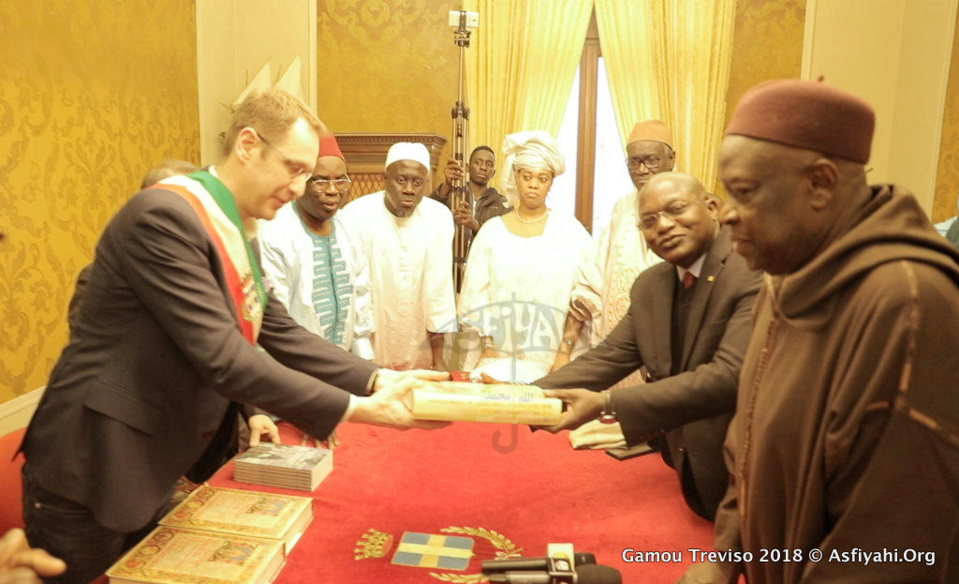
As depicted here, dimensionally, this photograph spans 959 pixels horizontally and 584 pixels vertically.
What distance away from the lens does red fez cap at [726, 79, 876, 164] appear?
1237 millimetres

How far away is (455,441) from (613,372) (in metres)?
0.61

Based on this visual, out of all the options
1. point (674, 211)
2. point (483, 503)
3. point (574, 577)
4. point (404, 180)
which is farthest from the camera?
point (404, 180)

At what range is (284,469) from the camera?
2.10 metres

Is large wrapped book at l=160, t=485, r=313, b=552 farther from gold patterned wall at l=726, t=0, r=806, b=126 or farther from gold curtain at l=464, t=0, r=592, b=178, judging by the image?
gold patterned wall at l=726, t=0, r=806, b=126

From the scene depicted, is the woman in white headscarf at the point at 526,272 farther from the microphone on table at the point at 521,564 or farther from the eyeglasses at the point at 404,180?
the microphone on table at the point at 521,564

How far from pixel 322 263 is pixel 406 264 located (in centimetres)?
83

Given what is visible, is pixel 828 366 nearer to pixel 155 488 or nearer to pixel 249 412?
pixel 155 488

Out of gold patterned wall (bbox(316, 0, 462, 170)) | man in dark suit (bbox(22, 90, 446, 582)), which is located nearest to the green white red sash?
man in dark suit (bbox(22, 90, 446, 582))

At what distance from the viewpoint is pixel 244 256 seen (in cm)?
201

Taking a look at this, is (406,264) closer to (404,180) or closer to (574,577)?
(404,180)

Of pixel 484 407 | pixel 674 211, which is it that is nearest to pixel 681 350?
pixel 674 211

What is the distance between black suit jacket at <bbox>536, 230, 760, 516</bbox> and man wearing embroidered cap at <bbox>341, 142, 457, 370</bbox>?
6.34 ft

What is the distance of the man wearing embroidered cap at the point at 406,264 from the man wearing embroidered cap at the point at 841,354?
3.05 meters

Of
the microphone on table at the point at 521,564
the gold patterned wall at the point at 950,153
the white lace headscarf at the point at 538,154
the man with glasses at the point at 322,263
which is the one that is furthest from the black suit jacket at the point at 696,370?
the gold patterned wall at the point at 950,153
